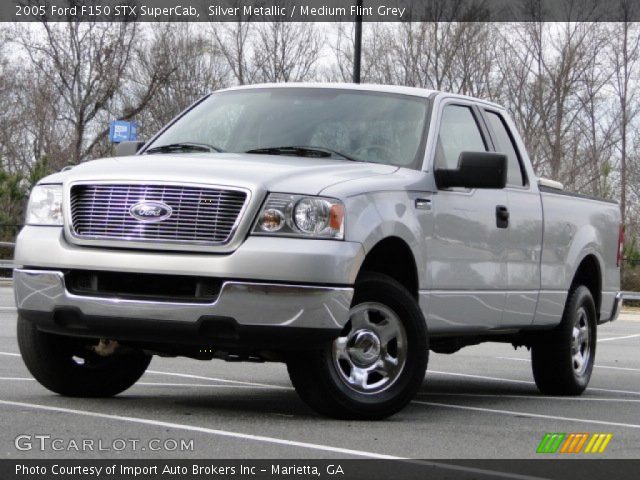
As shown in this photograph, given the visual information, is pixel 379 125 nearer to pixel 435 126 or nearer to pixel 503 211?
pixel 435 126

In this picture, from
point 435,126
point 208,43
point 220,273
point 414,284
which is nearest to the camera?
point 220,273

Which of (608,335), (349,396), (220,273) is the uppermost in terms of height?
(220,273)

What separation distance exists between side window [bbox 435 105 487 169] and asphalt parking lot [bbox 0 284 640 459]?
161cm

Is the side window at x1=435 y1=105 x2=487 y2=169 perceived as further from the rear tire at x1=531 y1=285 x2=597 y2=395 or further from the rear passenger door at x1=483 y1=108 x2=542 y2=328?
the rear tire at x1=531 y1=285 x2=597 y2=395

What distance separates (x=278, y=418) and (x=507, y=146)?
347cm

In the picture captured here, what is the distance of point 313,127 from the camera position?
9.34 m

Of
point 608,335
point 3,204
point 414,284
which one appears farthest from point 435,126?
point 3,204

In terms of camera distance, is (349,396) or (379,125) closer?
(349,396)

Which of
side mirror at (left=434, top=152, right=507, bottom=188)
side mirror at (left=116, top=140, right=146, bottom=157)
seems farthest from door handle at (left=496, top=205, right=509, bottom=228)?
side mirror at (left=116, top=140, right=146, bottom=157)

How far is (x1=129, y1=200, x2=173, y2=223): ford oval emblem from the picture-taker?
7938mm

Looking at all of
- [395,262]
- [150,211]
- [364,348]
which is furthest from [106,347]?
[395,262]
